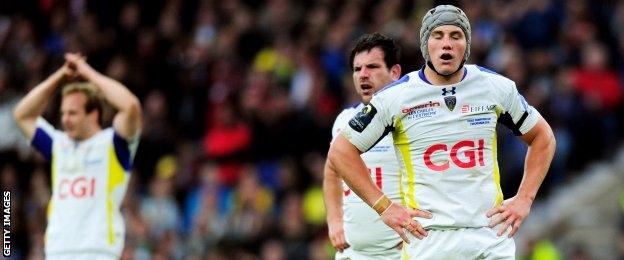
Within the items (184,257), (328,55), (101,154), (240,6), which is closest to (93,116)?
(101,154)

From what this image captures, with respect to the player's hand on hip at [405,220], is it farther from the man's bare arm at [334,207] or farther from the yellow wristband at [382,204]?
the man's bare arm at [334,207]

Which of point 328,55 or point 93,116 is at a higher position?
point 328,55

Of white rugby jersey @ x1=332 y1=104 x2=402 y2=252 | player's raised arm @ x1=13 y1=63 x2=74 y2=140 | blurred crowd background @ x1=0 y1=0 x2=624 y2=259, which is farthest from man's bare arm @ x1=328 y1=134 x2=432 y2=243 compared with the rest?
blurred crowd background @ x1=0 y1=0 x2=624 y2=259

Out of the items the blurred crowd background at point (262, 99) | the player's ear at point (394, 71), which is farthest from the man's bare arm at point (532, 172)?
the blurred crowd background at point (262, 99)

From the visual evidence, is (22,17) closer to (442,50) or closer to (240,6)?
(240,6)

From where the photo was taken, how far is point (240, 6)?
23.7m

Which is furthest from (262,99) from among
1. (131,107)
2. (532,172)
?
(532,172)

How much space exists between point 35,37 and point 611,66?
31.6 feet

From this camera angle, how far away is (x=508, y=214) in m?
9.23

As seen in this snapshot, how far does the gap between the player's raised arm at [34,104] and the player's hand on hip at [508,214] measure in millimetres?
4491

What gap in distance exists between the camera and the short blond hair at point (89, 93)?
12234 mm

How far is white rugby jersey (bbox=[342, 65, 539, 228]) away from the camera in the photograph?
9203 millimetres

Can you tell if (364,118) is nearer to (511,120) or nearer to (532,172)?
(511,120)

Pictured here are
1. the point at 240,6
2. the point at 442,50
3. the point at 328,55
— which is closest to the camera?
the point at 442,50
